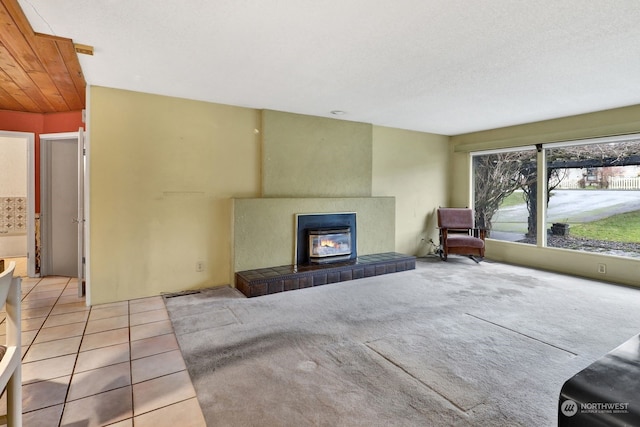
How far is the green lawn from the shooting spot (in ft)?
14.4

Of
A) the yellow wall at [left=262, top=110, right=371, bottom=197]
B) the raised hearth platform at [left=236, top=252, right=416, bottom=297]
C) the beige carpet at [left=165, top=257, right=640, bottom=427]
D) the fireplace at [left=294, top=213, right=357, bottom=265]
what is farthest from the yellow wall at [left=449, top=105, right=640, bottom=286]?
the fireplace at [left=294, top=213, right=357, bottom=265]

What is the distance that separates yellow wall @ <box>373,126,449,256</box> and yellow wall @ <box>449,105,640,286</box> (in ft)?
1.03

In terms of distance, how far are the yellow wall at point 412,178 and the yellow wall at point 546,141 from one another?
31cm

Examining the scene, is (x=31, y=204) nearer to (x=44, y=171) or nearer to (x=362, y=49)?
(x=44, y=171)

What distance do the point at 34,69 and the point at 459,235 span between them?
244 inches

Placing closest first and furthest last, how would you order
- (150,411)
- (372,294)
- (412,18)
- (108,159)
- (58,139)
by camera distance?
(150,411), (412,18), (108,159), (372,294), (58,139)

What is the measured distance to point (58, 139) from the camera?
15.1ft

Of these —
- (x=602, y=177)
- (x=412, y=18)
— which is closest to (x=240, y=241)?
(x=412, y=18)

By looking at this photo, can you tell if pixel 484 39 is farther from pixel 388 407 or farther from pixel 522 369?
pixel 388 407

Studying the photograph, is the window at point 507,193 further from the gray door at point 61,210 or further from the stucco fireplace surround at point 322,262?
the gray door at point 61,210

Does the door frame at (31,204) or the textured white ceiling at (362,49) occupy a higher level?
the textured white ceiling at (362,49)

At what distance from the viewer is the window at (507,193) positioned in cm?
543

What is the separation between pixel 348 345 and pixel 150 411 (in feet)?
4.56

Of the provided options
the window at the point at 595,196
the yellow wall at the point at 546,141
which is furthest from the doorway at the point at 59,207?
the window at the point at 595,196
